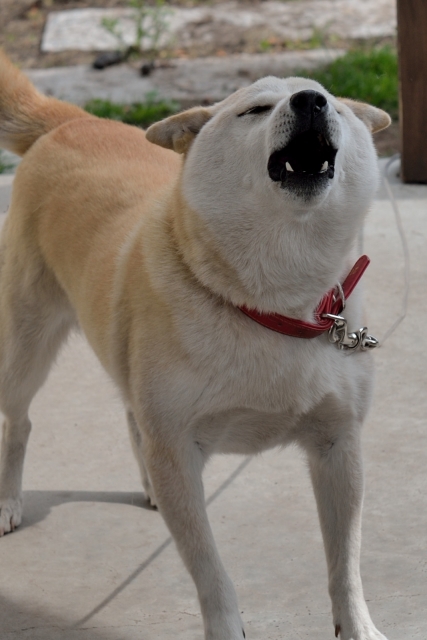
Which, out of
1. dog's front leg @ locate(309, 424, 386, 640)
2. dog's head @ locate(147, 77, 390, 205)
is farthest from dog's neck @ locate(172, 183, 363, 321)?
dog's front leg @ locate(309, 424, 386, 640)

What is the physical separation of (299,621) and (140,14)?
245 inches

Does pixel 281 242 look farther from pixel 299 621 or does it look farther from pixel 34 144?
pixel 34 144

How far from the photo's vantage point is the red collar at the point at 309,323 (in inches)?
90.5

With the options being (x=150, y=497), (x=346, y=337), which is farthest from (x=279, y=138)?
(x=150, y=497)

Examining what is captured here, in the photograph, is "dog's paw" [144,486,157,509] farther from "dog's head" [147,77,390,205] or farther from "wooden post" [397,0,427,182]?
"wooden post" [397,0,427,182]

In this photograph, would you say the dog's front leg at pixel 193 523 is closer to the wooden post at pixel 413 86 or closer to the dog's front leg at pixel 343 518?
the dog's front leg at pixel 343 518

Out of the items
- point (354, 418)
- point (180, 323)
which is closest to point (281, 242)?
point (180, 323)

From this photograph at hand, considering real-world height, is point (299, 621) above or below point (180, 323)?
below

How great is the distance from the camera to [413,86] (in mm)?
5008

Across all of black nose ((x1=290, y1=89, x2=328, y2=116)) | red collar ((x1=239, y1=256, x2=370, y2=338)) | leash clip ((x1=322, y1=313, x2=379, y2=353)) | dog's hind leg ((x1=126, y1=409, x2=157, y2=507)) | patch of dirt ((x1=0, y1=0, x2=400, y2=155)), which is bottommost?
dog's hind leg ((x1=126, y1=409, x2=157, y2=507))

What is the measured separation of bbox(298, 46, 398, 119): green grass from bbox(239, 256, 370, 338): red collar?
4.10 metres

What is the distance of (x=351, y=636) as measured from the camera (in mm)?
2326

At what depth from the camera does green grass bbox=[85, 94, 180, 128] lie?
6.39m

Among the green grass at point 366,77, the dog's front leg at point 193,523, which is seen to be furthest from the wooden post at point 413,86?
the dog's front leg at point 193,523
